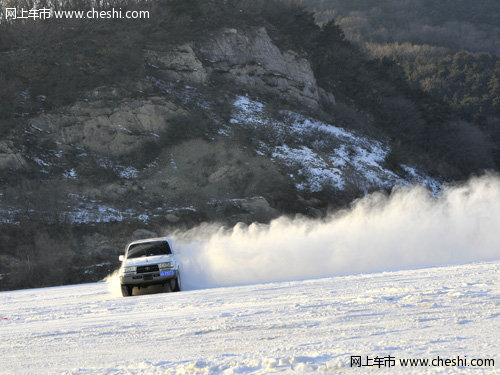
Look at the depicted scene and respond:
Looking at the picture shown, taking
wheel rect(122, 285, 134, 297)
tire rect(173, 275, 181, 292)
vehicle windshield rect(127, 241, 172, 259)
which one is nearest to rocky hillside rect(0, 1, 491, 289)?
vehicle windshield rect(127, 241, 172, 259)

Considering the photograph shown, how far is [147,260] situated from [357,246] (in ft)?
29.2

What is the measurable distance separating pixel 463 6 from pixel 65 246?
164m

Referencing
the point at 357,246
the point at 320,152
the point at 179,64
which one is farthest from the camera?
the point at 179,64

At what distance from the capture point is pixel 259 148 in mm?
42469

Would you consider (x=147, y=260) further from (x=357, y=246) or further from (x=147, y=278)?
(x=357, y=246)

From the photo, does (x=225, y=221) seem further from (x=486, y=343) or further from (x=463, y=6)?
(x=463, y=6)

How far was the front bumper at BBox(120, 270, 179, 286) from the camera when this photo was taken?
1433 centimetres

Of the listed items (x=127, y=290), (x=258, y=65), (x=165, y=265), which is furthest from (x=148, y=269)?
(x=258, y=65)

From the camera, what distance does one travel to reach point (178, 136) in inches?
1654

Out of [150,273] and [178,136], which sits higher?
[178,136]

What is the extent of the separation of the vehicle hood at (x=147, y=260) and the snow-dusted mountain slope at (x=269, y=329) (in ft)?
4.32

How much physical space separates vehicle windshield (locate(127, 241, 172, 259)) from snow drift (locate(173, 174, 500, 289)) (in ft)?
5.31

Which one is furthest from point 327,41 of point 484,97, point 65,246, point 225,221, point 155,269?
point 155,269

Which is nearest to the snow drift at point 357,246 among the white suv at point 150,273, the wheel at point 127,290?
the white suv at point 150,273
